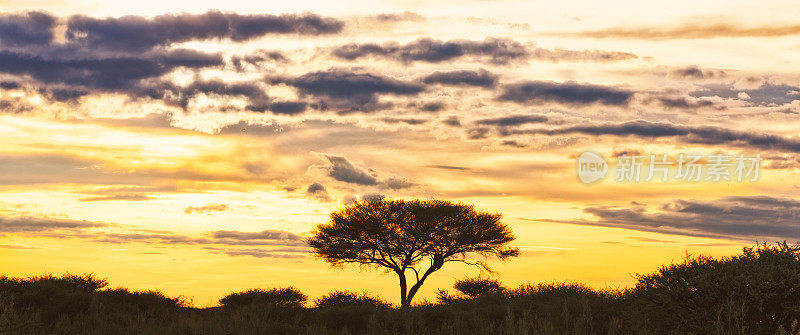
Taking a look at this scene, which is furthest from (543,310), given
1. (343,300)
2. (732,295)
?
(343,300)

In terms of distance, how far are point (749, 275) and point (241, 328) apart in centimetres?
1251

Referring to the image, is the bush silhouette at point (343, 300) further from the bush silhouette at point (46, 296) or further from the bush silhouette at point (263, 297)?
the bush silhouette at point (46, 296)

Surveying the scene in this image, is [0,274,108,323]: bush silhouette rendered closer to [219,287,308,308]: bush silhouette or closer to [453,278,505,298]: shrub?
[219,287,308,308]: bush silhouette

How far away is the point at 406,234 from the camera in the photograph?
4053 cm

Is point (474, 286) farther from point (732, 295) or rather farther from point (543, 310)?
point (732, 295)

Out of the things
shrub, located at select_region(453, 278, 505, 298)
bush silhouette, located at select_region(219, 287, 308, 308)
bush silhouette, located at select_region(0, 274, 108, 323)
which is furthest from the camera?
shrub, located at select_region(453, 278, 505, 298)

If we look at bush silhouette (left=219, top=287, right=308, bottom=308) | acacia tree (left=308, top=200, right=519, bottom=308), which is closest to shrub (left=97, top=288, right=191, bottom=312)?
bush silhouette (left=219, top=287, right=308, bottom=308)

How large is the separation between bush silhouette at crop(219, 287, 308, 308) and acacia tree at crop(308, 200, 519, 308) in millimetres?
7557

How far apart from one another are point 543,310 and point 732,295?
19.7 ft

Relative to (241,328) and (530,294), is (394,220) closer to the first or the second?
(530,294)

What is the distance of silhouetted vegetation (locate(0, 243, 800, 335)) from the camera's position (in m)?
14.9

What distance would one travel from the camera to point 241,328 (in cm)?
1778

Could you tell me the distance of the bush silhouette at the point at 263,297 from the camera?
105 feet

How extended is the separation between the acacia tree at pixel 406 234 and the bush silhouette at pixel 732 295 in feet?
80.7
